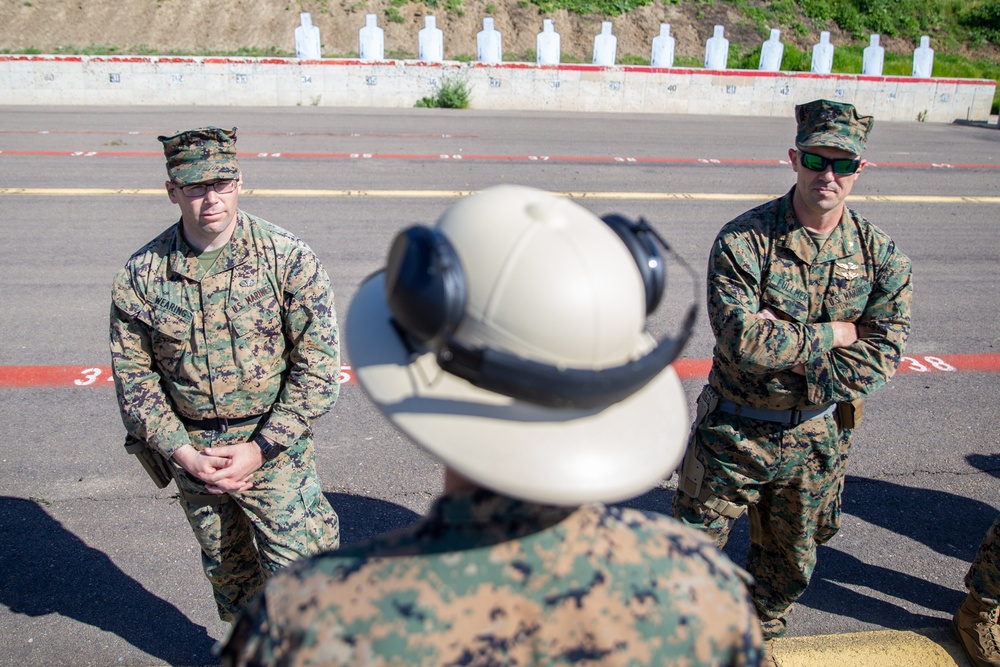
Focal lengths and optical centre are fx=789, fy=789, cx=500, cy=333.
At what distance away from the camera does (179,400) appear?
2850mm

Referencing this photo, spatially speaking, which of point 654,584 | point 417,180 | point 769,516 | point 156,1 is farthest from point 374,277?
point 156,1

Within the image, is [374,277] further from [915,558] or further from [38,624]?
[915,558]

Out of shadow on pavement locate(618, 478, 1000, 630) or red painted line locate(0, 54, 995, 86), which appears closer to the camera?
shadow on pavement locate(618, 478, 1000, 630)

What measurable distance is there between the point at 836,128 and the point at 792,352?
0.87 meters

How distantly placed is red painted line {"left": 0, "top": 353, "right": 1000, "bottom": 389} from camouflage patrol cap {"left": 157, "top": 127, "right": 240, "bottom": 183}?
2140mm

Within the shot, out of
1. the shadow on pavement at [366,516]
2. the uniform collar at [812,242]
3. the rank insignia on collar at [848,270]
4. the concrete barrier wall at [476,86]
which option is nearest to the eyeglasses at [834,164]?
the uniform collar at [812,242]

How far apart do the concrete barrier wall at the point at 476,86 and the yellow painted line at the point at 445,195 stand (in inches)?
358

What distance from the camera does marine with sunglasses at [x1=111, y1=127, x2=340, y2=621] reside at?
9.09 feet

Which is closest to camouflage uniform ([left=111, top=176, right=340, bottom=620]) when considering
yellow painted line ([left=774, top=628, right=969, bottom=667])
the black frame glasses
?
the black frame glasses

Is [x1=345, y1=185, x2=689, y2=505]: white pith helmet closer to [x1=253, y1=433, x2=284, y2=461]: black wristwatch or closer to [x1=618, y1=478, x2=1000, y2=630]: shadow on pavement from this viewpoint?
[x1=253, y1=433, x2=284, y2=461]: black wristwatch

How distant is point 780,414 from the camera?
2988 millimetres

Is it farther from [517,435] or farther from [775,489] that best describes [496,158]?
[517,435]

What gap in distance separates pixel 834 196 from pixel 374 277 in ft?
6.55

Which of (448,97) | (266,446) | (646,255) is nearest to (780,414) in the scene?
(646,255)
